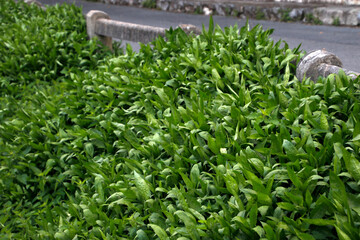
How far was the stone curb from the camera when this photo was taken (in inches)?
331

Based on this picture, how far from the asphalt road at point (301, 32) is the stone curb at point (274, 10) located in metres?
0.25

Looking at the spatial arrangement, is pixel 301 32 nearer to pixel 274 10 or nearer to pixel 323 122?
pixel 274 10

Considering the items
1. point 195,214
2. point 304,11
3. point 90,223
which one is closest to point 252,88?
point 195,214

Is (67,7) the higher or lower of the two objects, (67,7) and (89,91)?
the higher

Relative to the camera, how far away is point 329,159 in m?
2.24

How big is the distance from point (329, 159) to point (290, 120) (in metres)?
0.43

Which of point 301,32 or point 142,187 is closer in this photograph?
point 142,187

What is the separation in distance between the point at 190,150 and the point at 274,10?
7.67 m

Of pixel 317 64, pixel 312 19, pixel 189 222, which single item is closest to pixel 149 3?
pixel 312 19

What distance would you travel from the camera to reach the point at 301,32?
25.9ft

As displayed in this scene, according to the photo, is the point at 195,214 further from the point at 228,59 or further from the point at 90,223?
the point at 228,59

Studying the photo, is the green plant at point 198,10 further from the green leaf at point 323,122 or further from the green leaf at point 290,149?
the green leaf at point 290,149

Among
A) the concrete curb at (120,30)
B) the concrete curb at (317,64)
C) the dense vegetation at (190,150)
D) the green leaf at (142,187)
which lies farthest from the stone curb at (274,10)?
the green leaf at (142,187)

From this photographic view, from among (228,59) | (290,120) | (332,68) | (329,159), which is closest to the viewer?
(329,159)
